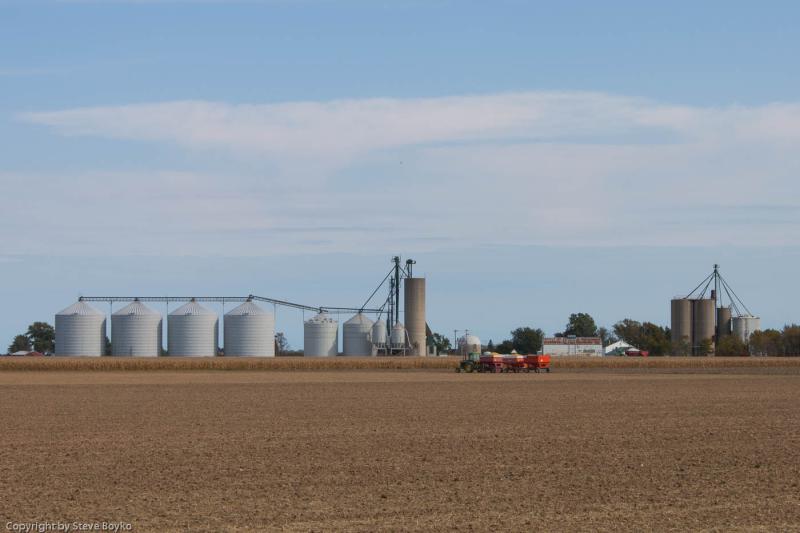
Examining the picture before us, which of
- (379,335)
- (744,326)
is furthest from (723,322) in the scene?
(379,335)

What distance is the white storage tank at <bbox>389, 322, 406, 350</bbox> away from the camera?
13775 centimetres

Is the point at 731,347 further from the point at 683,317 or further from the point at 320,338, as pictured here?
the point at 320,338

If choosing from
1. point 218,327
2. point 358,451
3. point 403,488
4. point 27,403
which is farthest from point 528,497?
point 218,327

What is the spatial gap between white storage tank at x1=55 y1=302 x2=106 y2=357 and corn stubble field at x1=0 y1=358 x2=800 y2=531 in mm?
89877

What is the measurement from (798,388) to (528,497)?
43.7 metres

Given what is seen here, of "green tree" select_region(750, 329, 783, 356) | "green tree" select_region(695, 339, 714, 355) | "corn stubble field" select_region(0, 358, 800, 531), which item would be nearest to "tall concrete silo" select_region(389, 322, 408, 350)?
"green tree" select_region(695, 339, 714, 355)

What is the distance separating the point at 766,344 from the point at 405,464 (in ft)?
494

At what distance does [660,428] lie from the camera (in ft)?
107

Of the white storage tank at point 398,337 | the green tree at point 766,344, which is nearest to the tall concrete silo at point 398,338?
the white storage tank at point 398,337

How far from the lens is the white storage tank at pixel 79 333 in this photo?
13312 cm

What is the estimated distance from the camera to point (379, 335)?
13975 centimetres

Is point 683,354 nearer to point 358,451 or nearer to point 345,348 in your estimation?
point 345,348

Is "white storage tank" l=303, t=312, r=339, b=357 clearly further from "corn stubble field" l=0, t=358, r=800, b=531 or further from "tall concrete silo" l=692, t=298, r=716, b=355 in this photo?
"corn stubble field" l=0, t=358, r=800, b=531

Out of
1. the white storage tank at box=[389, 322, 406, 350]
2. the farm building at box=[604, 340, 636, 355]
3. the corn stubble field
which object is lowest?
the corn stubble field
